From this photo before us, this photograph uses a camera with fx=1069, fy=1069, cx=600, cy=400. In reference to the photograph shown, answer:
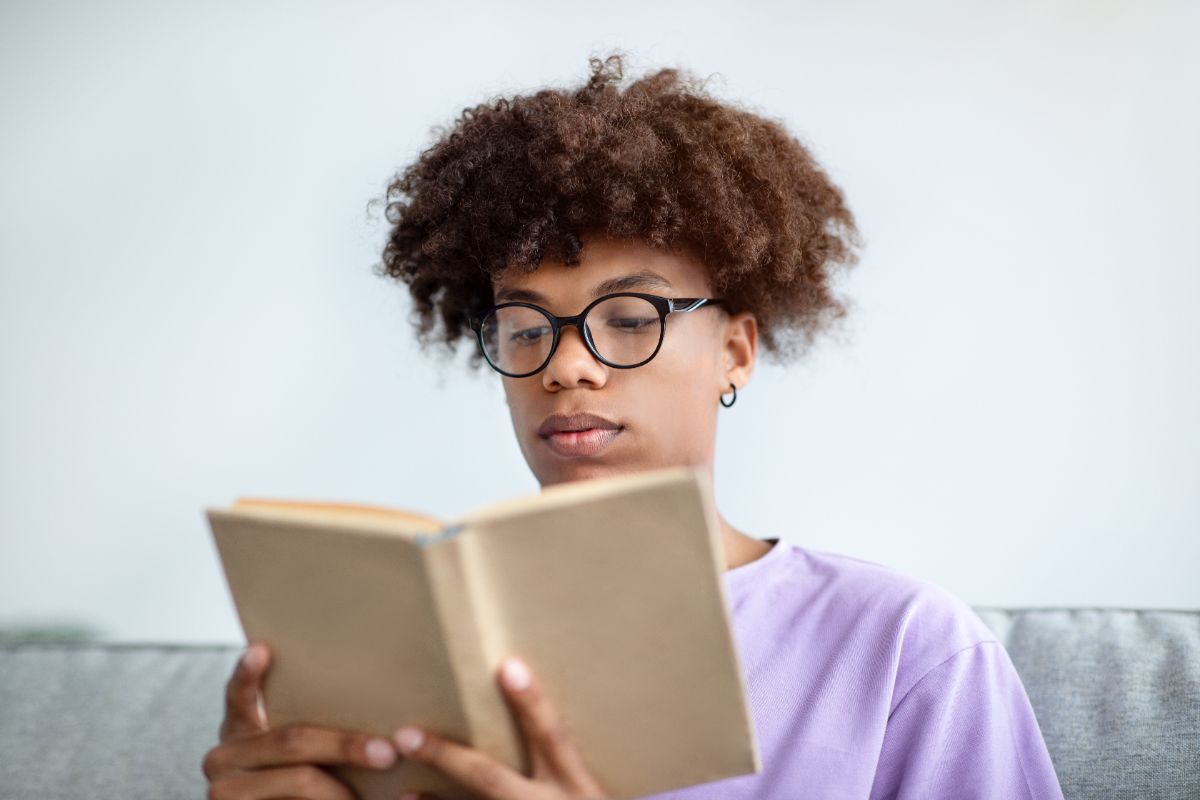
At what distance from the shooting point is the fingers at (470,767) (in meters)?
0.86

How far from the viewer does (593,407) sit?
1277 millimetres

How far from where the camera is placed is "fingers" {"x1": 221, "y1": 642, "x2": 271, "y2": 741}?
939 millimetres

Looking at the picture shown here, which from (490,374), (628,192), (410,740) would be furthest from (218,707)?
(628,192)

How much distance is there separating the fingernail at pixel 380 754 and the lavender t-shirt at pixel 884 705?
38 cm

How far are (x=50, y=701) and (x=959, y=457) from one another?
159cm

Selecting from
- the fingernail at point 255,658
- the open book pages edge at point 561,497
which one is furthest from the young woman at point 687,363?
the open book pages edge at point 561,497

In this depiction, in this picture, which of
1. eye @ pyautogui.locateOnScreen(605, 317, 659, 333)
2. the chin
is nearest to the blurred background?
eye @ pyautogui.locateOnScreen(605, 317, 659, 333)

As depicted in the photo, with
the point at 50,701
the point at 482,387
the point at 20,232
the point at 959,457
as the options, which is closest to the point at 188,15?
the point at 20,232

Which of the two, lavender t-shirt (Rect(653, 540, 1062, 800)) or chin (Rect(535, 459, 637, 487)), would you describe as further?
chin (Rect(535, 459, 637, 487))

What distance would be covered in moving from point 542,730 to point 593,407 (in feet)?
1.62

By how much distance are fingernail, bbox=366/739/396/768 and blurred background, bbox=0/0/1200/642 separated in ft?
3.43

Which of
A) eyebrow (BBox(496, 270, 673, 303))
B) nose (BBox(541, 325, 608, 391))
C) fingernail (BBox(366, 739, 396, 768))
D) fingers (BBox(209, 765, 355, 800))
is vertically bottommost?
fingers (BBox(209, 765, 355, 800))

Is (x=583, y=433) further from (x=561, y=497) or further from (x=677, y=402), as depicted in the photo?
(x=561, y=497)

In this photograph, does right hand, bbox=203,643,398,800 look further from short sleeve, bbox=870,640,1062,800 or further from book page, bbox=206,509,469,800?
short sleeve, bbox=870,640,1062,800
